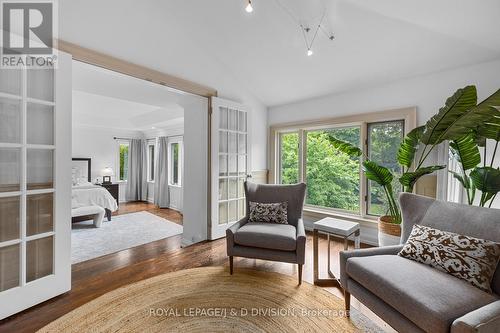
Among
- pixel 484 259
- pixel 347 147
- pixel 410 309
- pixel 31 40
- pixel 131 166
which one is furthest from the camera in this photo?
pixel 131 166

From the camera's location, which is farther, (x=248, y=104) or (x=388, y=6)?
(x=248, y=104)

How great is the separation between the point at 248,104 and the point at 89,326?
3.45 metres

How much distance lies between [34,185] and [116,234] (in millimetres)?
2176

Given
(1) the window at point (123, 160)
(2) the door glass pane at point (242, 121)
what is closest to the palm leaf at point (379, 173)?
(2) the door glass pane at point (242, 121)

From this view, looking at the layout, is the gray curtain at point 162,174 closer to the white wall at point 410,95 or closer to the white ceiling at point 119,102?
the white ceiling at point 119,102

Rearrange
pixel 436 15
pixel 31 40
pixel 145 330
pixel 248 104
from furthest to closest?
pixel 248 104 < pixel 436 15 < pixel 31 40 < pixel 145 330

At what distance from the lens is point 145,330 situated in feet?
5.33

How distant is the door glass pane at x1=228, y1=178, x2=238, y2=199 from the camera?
3635 millimetres

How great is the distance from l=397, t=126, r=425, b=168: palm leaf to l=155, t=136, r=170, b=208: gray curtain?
5.39 metres

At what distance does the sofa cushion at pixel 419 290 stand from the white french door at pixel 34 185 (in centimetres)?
252

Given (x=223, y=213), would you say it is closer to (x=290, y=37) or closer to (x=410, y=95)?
(x=290, y=37)

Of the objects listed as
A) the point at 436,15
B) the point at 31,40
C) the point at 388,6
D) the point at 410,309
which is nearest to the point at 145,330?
the point at 410,309

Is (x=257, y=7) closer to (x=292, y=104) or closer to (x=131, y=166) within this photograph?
(x=292, y=104)

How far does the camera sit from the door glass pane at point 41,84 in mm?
1895
